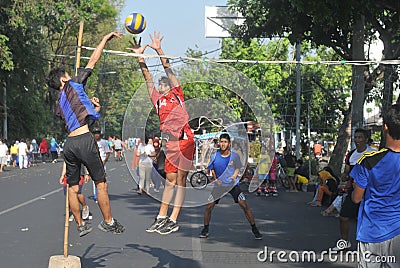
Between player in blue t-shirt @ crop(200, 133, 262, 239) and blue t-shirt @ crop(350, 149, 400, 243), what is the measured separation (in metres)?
5.57

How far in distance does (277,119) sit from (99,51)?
24069 millimetres

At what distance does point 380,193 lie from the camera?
5.43 metres

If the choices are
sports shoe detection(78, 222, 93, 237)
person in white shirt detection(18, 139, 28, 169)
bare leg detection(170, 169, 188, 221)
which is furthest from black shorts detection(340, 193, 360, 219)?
person in white shirt detection(18, 139, 28, 169)

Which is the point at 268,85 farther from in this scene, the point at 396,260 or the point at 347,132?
the point at 396,260

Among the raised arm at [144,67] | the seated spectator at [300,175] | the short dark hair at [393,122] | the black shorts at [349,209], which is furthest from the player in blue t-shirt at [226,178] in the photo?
the seated spectator at [300,175]

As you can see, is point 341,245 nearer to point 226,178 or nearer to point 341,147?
point 226,178

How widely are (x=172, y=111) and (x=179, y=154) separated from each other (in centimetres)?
59

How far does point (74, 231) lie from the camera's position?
1169cm

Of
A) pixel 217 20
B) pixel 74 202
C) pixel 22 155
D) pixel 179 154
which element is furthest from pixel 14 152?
pixel 179 154

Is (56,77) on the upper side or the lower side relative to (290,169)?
upper

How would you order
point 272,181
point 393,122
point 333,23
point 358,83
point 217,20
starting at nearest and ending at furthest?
point 393,122, point 333,23, point 358,83, point 272,181, point 217,20

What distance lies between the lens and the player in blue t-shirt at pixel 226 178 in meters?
11.0

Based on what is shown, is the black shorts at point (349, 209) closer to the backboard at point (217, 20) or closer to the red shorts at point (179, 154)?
the red shorts at point (179, 154)

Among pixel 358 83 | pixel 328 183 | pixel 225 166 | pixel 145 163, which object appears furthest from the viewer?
pixel 145 163
